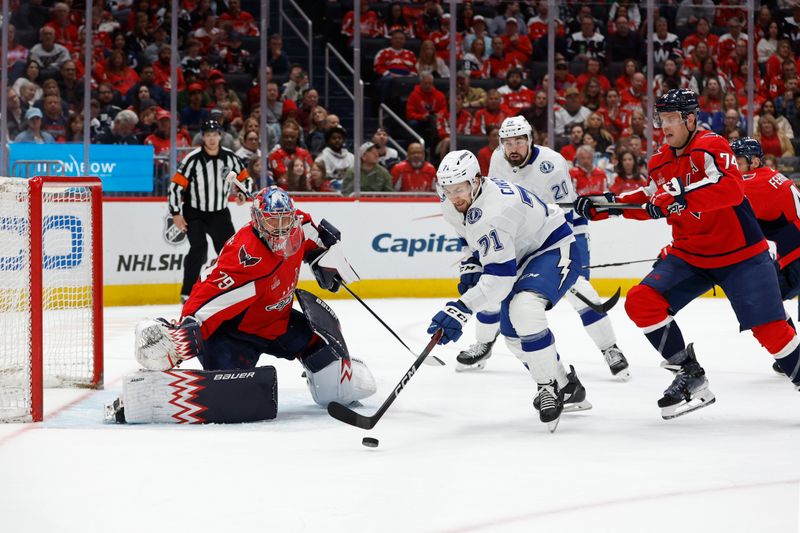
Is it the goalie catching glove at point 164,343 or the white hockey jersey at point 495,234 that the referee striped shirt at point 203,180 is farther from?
the white hockey jersey at point 495,234

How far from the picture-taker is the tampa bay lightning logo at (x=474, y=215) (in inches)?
147

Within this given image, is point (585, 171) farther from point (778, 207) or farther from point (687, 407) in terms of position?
point (687, 407)

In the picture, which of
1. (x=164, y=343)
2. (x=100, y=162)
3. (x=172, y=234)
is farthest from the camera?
(x=172, y=234)

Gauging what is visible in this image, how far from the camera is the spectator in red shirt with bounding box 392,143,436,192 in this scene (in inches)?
350

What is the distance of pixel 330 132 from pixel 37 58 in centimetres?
221

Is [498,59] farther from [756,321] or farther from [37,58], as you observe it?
[756,321]

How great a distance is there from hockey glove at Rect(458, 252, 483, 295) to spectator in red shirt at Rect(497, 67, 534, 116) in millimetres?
4604

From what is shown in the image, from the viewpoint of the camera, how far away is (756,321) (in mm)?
4000

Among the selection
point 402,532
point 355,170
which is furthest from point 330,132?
point 402,532

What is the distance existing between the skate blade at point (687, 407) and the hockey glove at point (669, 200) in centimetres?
68

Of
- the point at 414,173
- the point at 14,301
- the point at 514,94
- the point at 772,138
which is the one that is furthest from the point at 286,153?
the point at 14,301

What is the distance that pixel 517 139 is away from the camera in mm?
5152

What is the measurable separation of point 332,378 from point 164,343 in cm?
69

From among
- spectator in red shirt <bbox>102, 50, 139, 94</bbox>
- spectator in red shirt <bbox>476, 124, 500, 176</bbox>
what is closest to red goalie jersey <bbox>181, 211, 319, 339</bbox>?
spectator in red shirt <bbox>102, 50, 139, 94</bbox>
